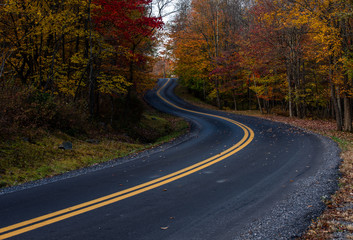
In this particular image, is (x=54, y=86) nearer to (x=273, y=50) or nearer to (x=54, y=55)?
(x=54, y=55)

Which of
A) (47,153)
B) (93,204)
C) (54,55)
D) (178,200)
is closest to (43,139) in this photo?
(47,153)

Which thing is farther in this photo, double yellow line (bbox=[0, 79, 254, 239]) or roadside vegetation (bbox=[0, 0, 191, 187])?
roadside vegetation (bbox=[0, 0, 191, 187])

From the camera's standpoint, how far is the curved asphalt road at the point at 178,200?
3713 mm

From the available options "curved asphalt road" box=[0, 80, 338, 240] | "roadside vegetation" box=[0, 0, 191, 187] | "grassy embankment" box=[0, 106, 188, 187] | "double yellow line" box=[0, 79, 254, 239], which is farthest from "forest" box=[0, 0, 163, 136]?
"double yellow line" box=[0, 79, 254, 239]

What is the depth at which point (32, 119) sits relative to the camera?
10414 millimetres

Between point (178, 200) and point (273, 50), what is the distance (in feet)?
66.0

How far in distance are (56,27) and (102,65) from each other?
14.4ft

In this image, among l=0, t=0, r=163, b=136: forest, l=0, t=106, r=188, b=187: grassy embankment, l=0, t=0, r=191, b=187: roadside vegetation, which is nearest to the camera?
l=0, t=106, r=188, b=187: grassy embankment

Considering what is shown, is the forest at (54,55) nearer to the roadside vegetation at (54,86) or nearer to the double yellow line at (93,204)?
the roadside vegetation at (54,86)

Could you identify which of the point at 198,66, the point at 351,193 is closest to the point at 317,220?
the point at 351,193

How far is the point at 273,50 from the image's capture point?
21.6 m

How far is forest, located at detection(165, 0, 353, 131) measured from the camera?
49.5ft

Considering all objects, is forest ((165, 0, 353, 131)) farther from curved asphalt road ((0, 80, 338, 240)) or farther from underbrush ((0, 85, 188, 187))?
underbrush ((0, 85, 188, 187))

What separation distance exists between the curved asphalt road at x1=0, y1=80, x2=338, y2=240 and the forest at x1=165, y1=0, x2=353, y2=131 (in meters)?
9.89
